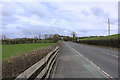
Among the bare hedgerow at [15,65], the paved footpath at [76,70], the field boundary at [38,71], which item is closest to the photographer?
the field boundary at [38,71]

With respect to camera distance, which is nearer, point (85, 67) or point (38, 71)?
point (38, 71)

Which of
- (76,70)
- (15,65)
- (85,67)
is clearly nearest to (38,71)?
(15,65)

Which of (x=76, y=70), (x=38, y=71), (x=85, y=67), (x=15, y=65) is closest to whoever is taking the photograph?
(x=38, y=71)

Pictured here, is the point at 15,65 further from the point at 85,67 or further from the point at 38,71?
the point at 85,67

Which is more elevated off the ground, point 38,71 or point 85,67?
point 38,71

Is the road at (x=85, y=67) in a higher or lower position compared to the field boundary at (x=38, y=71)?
lower

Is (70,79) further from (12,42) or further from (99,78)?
(12,42)

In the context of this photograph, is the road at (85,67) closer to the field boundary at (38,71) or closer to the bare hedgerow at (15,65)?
the field boundary at (38,71)

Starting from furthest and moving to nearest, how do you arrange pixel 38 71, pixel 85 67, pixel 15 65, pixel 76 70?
pixel 85 67, pixel 76 70, pixel 15 65, pixel 38 71

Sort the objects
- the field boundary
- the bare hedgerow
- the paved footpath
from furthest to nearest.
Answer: the paved footpath, the bare hedgerow, the field boundary

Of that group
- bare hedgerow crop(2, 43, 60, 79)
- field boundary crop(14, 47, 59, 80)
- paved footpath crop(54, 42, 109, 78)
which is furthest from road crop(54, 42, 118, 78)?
bare hedgerow crop(2, 43, 60, 79)

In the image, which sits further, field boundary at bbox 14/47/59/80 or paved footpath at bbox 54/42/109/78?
paved footpath at bbox 54/42/109/78

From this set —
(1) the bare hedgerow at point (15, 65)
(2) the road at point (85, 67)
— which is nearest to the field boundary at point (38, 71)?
(1) the bare hedgerow at point (15, 65)

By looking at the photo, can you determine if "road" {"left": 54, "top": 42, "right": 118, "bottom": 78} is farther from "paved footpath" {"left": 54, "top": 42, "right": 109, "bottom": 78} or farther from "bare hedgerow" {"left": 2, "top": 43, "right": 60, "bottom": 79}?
"bare hedgerow" {"left": 2, "top": 43, "right": 60, "bottom": 79}
